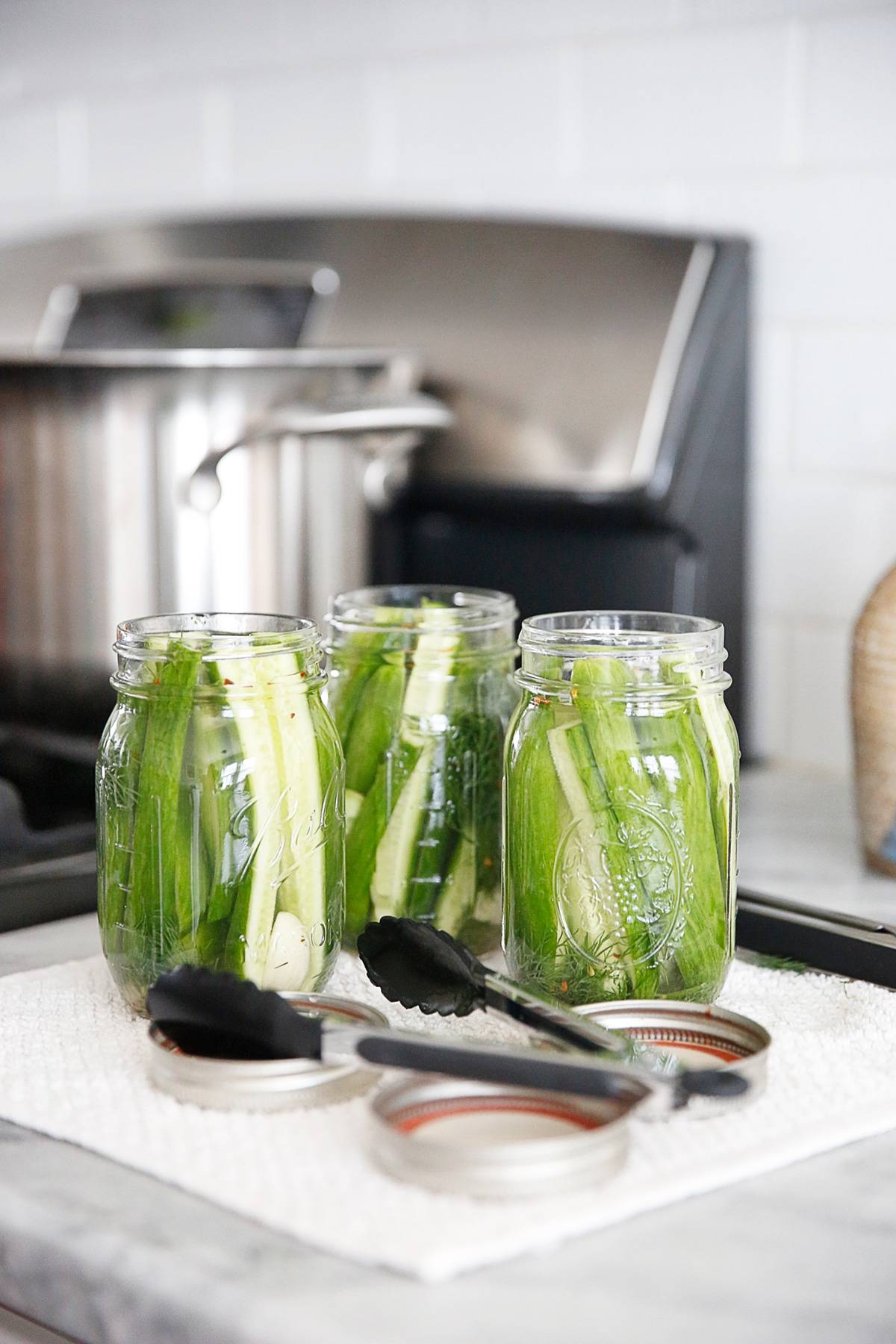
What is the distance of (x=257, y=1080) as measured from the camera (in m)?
0.55

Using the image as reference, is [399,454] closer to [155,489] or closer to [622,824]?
[155,489]

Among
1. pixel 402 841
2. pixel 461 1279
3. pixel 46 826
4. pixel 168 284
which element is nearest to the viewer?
pixel 461 1279

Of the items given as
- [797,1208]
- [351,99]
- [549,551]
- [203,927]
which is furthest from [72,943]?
[351,99]

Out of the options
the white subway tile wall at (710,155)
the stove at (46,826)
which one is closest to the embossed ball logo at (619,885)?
the stove at (46,826)

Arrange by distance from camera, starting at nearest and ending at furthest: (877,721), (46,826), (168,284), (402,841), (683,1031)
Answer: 1. (683,1031)
2. (402,841)
3. (877,721)
4. (46,826)
5. (168,284)

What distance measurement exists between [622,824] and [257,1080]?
18 cm

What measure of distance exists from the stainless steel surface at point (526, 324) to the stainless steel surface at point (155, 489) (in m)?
A: 0.09

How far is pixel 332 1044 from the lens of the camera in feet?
1.74

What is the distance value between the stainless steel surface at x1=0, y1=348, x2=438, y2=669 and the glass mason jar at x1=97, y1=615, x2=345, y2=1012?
407 millimetres

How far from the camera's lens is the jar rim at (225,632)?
2.09 ft

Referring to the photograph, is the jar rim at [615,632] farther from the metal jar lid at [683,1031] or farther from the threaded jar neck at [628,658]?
the metal jar lid at [683,1031]

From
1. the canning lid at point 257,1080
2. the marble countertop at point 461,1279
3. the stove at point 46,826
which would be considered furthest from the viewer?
the stove at point 46,826

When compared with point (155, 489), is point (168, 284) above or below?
above

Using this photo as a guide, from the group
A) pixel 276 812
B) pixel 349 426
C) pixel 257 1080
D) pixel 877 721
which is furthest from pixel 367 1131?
pixel 349 426
